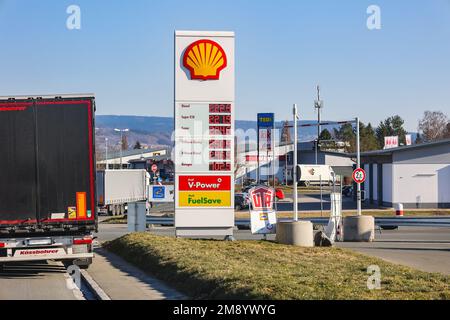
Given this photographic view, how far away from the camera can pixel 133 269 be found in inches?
734

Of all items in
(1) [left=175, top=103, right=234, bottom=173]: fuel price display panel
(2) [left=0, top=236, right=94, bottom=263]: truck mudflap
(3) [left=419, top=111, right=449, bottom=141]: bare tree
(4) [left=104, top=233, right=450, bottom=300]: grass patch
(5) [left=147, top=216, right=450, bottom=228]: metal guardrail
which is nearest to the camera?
(4) [left=104, top=233, right=450, bottom=300]: grass patch

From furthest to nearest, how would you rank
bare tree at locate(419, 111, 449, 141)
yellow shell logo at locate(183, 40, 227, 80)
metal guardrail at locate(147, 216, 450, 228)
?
bare tree at locate(419, 111, 449, 141) → metal guardrail at locate(147, 216, 450, 228) → yellow shell logo at locate(183, 40, 227, 80)

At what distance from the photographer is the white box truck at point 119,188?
56625mm

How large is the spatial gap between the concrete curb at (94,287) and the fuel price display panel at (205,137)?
191 inches

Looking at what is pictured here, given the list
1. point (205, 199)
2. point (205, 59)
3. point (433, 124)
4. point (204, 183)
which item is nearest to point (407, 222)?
point (205, 199)

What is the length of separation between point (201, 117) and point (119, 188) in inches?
1490

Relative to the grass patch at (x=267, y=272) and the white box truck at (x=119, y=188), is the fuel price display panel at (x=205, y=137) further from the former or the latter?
the white box truck at (x=119, y=188)

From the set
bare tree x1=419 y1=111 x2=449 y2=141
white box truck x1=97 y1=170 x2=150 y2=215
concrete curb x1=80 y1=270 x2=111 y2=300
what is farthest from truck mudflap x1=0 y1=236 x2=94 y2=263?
bare tree x1=419 y1=111 x2=449 y2=141

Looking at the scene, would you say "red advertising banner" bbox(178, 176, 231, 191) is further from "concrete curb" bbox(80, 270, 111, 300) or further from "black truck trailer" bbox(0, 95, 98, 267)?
"black truck trailer" bbox(0, 95, 98, 267)

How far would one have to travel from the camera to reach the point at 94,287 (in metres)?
15.1
